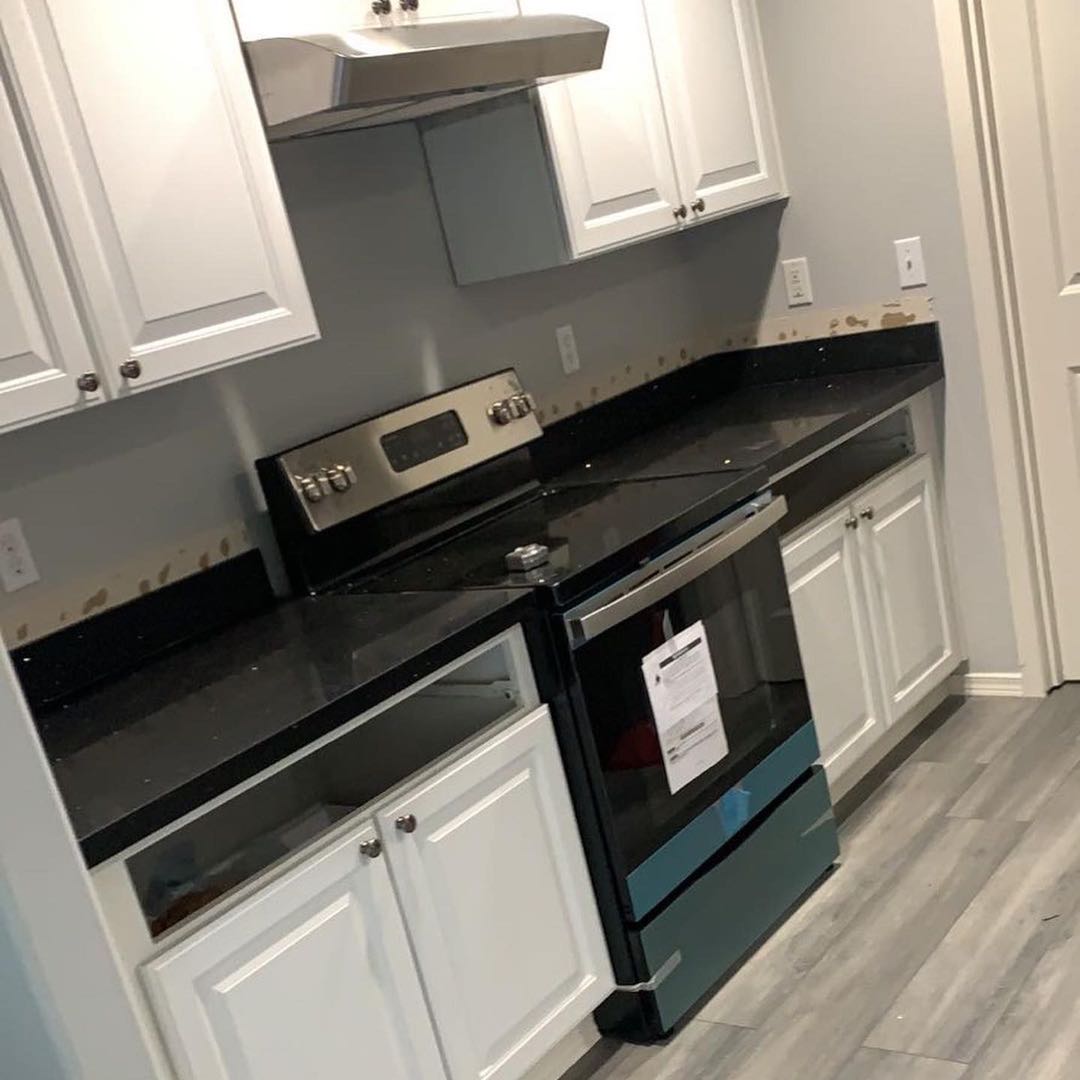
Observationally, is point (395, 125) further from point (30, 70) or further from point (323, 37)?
point (30, 70)

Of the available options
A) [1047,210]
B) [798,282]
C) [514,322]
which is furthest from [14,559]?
[1047,210]

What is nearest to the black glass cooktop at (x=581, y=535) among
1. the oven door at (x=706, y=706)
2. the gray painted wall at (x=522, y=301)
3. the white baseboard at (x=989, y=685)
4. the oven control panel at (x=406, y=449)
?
the oven door at (x=706, y=706)

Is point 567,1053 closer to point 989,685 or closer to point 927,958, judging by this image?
point 927,958

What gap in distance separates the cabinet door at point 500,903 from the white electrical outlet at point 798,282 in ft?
5.71

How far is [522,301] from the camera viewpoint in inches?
120

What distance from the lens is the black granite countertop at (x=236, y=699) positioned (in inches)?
62.3

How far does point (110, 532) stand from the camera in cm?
221

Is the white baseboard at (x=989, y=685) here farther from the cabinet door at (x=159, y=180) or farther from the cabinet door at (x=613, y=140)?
the cabinet door at (x=159, y=180)

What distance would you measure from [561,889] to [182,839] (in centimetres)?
61

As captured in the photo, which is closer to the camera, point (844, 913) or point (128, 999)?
point (128, 999)

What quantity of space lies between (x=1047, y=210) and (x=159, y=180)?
2.12m

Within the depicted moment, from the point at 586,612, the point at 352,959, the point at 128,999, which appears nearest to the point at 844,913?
the point at 586,612

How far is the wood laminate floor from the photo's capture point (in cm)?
215

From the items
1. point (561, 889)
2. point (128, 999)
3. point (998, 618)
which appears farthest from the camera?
point (998, 618)
